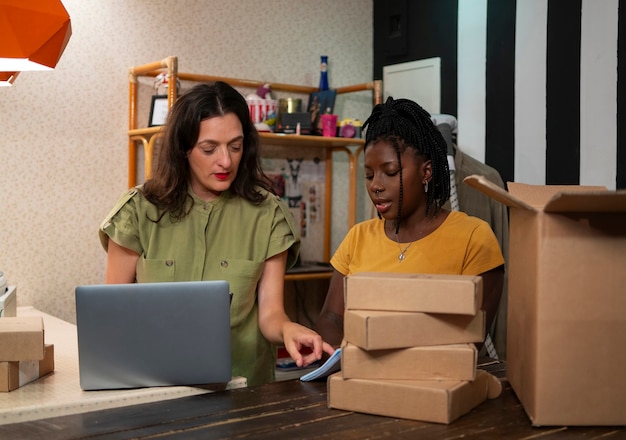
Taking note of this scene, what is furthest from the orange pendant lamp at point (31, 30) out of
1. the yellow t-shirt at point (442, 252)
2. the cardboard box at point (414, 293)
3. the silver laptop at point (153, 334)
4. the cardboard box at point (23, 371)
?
the yellow t-shirt at point (442, 252)

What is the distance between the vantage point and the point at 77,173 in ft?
11.2

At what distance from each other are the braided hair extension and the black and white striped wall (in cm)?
123

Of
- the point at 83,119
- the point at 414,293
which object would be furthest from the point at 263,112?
the point at 414,293

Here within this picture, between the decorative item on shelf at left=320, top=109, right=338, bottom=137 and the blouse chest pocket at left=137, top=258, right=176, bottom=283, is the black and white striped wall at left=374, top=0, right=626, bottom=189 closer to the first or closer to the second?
the decorative item on shelf at left=320, top=109, right=338, bottom=137

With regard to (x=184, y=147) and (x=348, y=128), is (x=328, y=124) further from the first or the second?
(x=184, y=147)

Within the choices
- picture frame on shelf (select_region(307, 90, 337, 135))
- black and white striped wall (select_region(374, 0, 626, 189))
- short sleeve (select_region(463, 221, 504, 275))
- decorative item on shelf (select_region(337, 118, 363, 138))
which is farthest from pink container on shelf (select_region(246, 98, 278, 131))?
short sleeve (select_region(463, 221, 504, 275))

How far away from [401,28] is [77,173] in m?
1.81

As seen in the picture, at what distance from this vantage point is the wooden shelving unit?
3.31 m

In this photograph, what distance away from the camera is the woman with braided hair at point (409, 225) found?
1968 millimetres

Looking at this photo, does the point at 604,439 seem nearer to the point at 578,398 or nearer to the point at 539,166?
the point at 578,398

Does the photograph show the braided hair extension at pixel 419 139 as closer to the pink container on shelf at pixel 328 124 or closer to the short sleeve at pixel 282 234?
the short sleeve at pixel 282 234

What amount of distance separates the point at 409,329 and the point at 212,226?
0.89 meters

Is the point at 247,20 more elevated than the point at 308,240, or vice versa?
the point at 247,20

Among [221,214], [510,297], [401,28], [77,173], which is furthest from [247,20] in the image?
[510,297]
